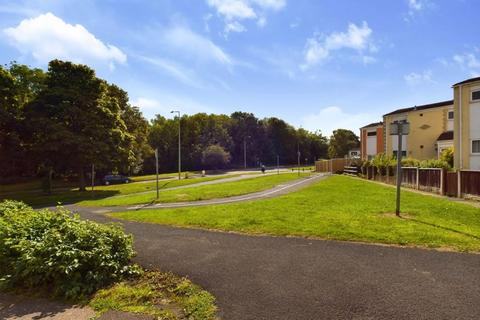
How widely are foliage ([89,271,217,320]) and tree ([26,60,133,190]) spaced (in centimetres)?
2375

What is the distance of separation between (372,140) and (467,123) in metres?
21.9

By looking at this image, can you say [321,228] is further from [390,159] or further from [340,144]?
[340,144]

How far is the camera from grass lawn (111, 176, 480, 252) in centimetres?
784

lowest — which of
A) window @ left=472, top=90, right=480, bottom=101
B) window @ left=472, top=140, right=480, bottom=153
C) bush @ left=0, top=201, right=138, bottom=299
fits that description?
bush @ left=0, top=201, right=138, bottom=299

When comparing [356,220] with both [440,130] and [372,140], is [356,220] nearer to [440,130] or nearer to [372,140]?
[440,130]

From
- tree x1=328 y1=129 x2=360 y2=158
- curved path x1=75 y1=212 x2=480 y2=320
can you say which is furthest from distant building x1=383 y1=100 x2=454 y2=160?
tree x1=328 y1=129 x2=360 y2=158

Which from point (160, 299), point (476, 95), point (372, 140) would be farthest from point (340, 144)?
point (160, 299)

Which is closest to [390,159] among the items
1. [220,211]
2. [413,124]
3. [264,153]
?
[413,124]

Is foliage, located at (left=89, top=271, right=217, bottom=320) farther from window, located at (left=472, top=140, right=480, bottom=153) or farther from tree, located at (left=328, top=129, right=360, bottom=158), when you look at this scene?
tree, located at (left=328, top=129, right=360, bottom=158)

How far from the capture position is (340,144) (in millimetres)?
87438

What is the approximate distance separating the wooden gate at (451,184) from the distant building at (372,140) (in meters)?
26.1

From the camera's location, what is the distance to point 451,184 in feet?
53.6

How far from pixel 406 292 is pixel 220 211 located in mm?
8894

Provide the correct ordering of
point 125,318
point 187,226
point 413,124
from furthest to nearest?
1. point 413,124
2. point 187,226
3. point 125,318
